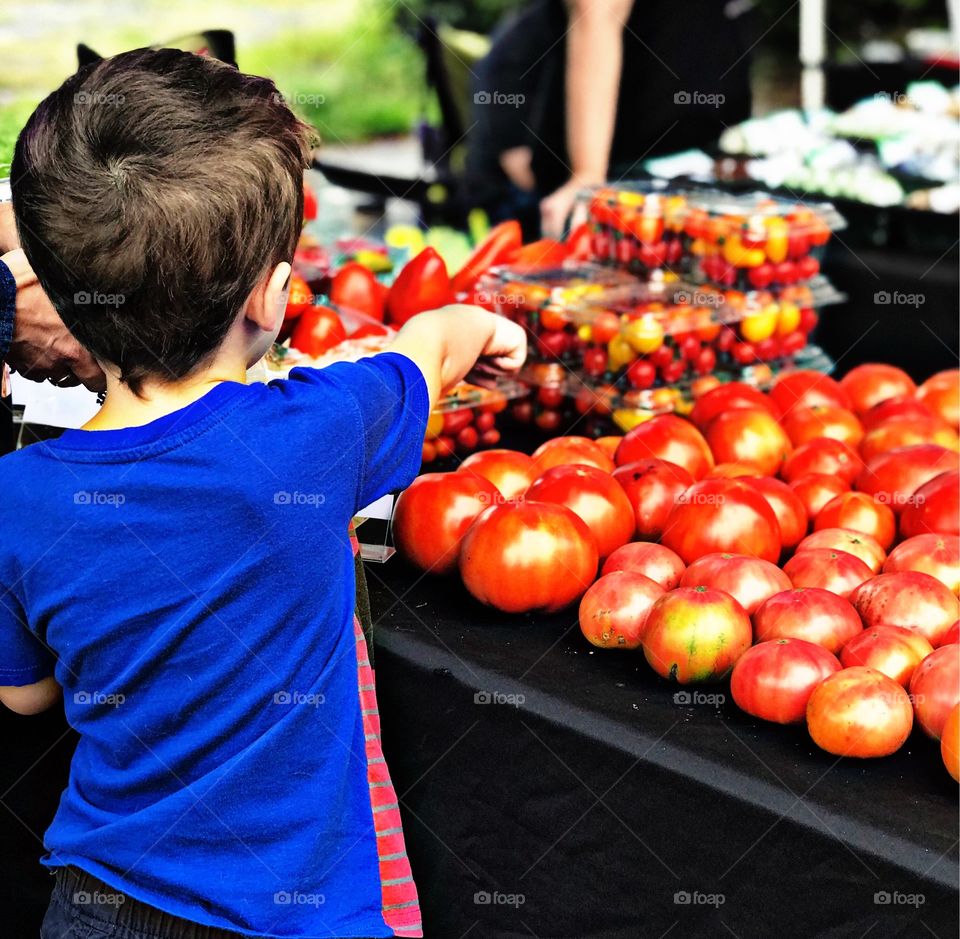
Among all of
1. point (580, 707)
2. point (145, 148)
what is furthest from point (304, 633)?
point (145, 148)

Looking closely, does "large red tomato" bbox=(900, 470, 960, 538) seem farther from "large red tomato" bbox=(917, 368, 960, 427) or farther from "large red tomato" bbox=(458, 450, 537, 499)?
"large red tomato" bbox=(458, 450, 537, 499)

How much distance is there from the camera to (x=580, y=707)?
1.46 m

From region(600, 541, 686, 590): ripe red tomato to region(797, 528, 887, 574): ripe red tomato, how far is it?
0.63 ft

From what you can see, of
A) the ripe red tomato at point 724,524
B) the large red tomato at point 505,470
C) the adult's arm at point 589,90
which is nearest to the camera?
the ripe red tomato at point 724,524

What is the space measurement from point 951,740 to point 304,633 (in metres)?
0.68

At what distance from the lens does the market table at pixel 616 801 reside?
1.24 metres

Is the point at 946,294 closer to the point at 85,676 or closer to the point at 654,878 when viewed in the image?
the point at 654,878

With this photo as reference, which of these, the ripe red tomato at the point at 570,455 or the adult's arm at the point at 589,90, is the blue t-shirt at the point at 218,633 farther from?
the adult's arm at the point at 589,90

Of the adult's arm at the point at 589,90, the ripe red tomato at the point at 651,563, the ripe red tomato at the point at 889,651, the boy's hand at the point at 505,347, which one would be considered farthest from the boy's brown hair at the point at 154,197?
the adult's arm at the point at 589,90

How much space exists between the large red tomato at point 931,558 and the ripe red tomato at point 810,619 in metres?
0.16

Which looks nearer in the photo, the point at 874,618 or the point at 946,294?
the point at 874,618

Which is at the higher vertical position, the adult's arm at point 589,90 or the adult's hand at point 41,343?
the adult's hand at point 41,343

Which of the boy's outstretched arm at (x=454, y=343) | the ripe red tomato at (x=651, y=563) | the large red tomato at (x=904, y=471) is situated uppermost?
the boy's outstretched arm at (x=454, y=343)

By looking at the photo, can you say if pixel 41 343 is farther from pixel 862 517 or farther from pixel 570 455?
Result: pixel 862 517
